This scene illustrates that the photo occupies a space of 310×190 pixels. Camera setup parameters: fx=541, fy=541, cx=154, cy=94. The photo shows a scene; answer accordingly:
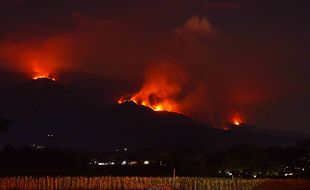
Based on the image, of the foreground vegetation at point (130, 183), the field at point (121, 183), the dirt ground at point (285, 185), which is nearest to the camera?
the dirt ground at point (285, 185)

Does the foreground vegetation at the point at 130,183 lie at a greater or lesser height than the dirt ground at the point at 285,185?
greater

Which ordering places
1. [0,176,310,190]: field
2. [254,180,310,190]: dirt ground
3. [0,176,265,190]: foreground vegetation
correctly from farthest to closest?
[0,176,265,190]: foreground vegetation < [0,176,310,190]: field < [254,180,310,190]: dirt ground

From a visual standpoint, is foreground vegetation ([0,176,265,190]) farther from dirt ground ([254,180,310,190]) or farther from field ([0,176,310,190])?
dirt ground ([254,180,310,190])

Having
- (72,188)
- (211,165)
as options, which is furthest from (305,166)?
(72,188)

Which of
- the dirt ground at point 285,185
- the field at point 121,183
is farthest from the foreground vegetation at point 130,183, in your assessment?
the dirt ground at point 285,185

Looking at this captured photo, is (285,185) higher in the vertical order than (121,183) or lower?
lower

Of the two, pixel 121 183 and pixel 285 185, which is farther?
pixel 121 183

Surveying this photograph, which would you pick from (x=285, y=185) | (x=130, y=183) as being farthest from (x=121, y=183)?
(x=285, y=185)

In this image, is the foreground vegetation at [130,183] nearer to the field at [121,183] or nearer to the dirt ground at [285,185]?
the field at [121,183]

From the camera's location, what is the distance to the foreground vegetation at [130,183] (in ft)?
141

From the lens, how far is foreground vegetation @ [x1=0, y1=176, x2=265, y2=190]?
141 ft

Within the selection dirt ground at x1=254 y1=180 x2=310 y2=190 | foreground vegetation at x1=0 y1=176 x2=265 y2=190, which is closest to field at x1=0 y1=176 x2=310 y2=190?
foreground vegetation at x1=0 y1=176 x2=265 y2=190

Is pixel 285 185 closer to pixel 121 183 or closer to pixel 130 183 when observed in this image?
pixel 130 183

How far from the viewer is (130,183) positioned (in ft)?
148
